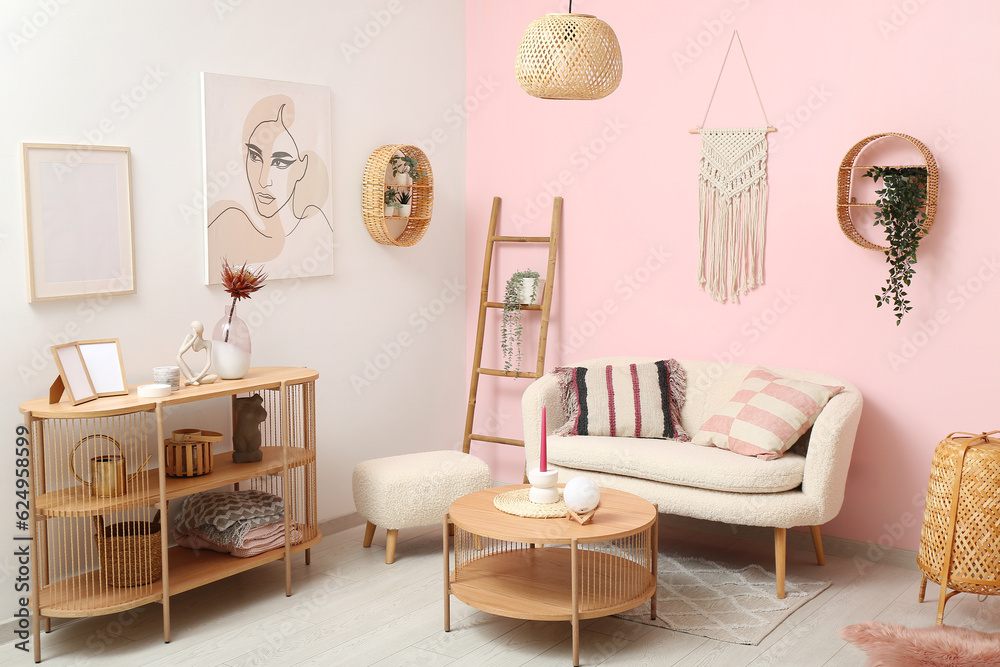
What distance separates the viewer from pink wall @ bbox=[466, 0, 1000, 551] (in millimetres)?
3596

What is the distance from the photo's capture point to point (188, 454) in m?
3.21

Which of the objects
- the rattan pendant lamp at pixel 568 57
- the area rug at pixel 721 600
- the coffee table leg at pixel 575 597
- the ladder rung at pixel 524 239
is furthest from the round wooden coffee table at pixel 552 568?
the ladder rung at pixel 524 239

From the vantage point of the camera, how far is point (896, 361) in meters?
3.77

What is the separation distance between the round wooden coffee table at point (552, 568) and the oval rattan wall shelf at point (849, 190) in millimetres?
1456

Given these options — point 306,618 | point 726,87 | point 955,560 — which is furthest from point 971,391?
point 306,618

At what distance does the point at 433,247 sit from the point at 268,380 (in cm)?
157

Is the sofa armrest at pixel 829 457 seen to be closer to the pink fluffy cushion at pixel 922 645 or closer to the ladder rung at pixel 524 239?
the pink fluffy cushion at pixel 922 645

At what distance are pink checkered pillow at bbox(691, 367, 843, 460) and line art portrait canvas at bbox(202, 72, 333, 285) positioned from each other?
6.11 ft

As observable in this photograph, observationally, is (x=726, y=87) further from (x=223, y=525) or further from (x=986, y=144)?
(x=223, y=525)

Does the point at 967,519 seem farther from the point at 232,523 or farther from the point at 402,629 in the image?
the point at 232,523

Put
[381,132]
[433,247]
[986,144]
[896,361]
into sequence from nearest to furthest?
[986,144], [896,361], [381,132], [433,247]

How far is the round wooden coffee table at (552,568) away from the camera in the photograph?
2.85 m

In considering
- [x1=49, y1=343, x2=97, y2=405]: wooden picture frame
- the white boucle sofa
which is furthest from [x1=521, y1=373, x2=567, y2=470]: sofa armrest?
[x1=49, y1=343, x2=97, y2=405]: wooden picture frame

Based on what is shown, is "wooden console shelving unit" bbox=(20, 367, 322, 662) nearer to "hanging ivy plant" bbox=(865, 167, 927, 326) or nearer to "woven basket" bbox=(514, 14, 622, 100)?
"woven basket" bbox=(514, 14, 622, 100)
